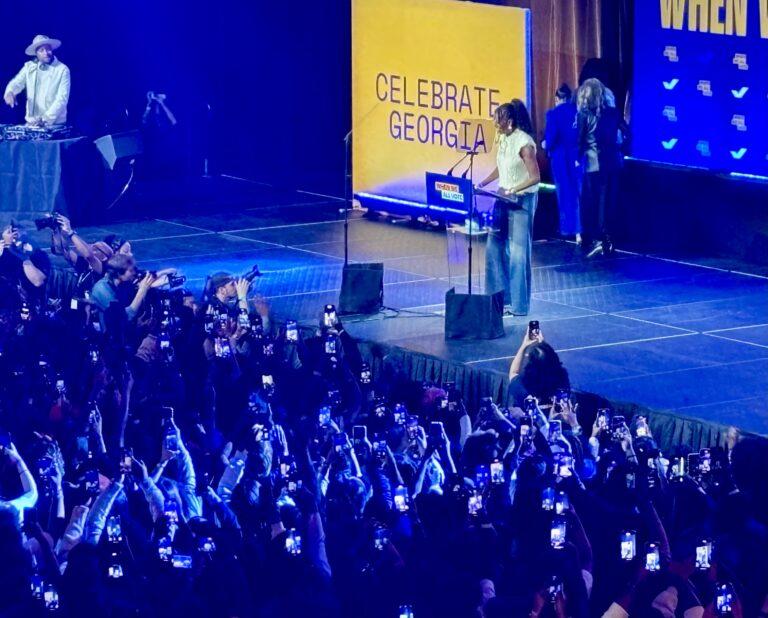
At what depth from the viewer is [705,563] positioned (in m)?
6.06

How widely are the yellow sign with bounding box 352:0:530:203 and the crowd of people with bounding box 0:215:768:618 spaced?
489 centimetres

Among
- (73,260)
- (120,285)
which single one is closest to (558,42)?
(73,260)

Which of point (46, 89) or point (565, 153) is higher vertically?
point (46, 89)

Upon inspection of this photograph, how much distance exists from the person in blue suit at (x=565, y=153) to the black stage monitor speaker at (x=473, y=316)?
304cm

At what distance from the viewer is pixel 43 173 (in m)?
14.6

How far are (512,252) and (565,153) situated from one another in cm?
256

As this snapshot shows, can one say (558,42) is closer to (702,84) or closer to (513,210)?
(702,84)

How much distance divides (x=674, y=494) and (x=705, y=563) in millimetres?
732

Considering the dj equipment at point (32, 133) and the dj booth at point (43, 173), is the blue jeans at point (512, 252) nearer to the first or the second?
the dj booth at point (43, 173)

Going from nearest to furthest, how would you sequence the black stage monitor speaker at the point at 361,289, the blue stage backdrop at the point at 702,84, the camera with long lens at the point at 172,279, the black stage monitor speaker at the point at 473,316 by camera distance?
the black stage monitor speaker at the point at 473,316 < the camera with long lens at the point at 172,279 < the black stage monitor speaker at the point at 361,289 < the blue stage backdrop at the point at 702,84

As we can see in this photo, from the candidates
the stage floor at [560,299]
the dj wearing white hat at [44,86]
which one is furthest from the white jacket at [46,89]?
the stage floor at [560,299]

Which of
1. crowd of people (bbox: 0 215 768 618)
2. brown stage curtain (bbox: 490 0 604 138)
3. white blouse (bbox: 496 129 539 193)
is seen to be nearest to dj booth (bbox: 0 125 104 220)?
brown stage curtain (bbox: 490 0 604 138)

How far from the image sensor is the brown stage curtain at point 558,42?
513 inches

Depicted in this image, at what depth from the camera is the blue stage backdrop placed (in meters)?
12.2
